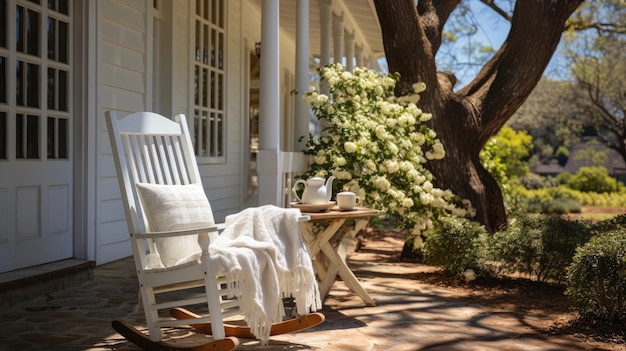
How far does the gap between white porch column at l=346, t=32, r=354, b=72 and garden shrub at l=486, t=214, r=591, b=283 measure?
5851 millimetres

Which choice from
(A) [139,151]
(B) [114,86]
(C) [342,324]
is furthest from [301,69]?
(C) [342,324]

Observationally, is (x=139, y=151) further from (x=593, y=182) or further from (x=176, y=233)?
(x=593, y=182)

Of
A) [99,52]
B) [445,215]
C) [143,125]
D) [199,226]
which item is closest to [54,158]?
[99,52]

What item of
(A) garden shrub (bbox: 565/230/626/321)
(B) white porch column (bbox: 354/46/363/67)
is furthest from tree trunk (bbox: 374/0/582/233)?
(B) white porch column (bbox: 354/46/363/67)

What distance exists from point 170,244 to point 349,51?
26.7 feet

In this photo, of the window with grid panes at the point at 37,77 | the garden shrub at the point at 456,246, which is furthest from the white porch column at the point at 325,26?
the window with grid panes at the point at 37,77

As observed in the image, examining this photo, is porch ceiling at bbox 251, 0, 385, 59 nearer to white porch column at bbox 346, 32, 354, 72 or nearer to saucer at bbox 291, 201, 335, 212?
white porch column at bbox 346, 32, 354, 72

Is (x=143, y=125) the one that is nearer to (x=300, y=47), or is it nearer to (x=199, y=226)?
(x=199, y=226)

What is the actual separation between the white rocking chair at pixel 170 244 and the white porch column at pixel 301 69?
2.37 m

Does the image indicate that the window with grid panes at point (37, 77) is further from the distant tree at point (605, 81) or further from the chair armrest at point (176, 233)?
the distant tree at point (605, 81)

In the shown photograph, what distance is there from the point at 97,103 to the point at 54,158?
57 centimetres

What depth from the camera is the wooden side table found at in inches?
179

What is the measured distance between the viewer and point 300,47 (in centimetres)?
643

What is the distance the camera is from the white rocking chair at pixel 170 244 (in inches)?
134
